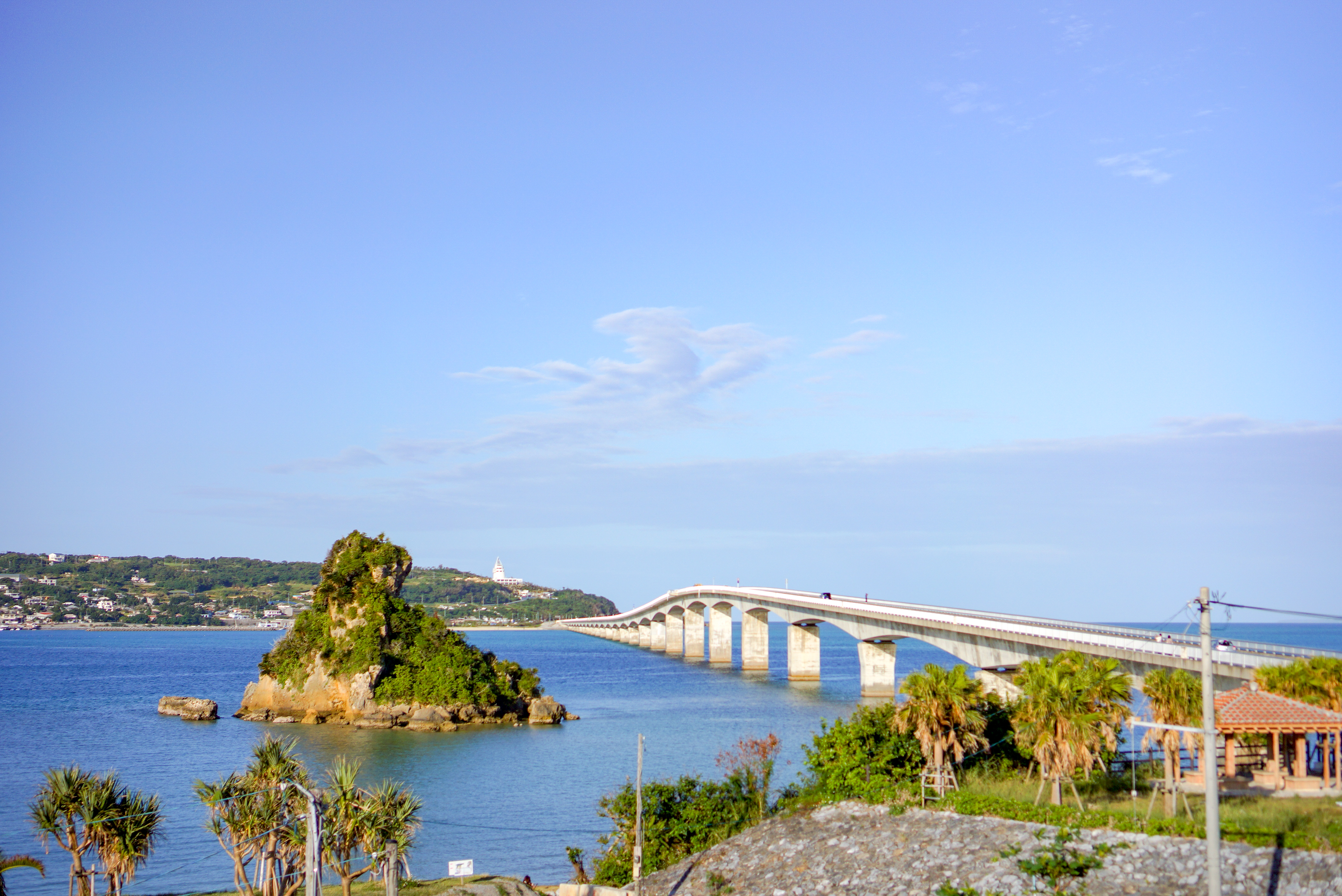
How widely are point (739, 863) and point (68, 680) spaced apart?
124m

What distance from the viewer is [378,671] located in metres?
85.6

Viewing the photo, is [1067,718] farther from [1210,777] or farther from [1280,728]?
[1210,777]

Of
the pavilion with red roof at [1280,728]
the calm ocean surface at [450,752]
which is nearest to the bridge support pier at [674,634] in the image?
the calm ocean surface at [450,752]

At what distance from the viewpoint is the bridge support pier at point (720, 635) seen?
163 metres

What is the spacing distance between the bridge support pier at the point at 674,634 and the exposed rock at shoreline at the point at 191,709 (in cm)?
11284

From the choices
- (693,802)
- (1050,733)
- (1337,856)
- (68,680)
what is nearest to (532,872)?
(693,802)

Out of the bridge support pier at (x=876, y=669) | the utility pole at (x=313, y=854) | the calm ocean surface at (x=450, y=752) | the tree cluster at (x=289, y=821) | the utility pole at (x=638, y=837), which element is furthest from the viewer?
the bridge support pier at (x=876, y=669)

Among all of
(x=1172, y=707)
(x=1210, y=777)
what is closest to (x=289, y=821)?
(x=1210, y=777)

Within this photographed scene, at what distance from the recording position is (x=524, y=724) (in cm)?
8388

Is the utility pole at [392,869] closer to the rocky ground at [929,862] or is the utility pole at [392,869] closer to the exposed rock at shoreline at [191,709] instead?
the rocky ground at [929,862]

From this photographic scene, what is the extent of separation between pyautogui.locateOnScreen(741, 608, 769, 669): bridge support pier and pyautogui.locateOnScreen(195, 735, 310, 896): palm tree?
11095cm

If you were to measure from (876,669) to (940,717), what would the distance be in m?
61.4

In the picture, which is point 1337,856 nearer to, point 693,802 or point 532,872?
point 693,802

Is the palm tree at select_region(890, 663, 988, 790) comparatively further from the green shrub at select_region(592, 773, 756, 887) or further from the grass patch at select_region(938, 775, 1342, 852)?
the green shrub at select_region(592, 773, 756, 887)
